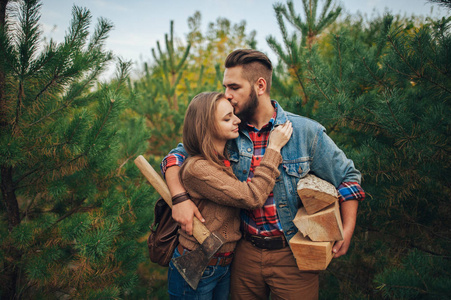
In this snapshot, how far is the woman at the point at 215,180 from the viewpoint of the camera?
5.14ft

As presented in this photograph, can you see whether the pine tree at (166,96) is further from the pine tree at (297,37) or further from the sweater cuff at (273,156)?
the sweater cuff at (273,156)

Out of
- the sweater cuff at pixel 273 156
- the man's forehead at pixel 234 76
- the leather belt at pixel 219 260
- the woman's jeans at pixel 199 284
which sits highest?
the man's forehead at pixel 234 76

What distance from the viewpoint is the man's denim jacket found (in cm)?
168

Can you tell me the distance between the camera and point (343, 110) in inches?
77.4

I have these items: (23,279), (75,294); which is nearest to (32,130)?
(75,294)

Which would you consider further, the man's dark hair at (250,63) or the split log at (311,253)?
the man's dark hair at (250,63)

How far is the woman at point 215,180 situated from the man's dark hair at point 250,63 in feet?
1.07

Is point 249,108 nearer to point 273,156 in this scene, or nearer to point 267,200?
point 273,156

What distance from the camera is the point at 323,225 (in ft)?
4.78

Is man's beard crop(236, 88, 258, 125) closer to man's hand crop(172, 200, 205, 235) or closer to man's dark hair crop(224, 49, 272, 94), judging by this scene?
man's dark hair crop(224, 49, 272, 94)

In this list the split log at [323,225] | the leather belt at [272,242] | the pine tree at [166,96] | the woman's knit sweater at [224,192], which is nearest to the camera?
the split log at [323,225]

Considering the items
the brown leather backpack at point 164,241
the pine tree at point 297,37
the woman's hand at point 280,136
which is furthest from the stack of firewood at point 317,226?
the pine tree at point 297,37

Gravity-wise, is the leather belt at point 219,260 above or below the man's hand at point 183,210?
below

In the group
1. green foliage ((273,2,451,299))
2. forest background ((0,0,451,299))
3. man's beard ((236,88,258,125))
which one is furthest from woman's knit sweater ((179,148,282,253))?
green foliage ((273,2,451,299))
